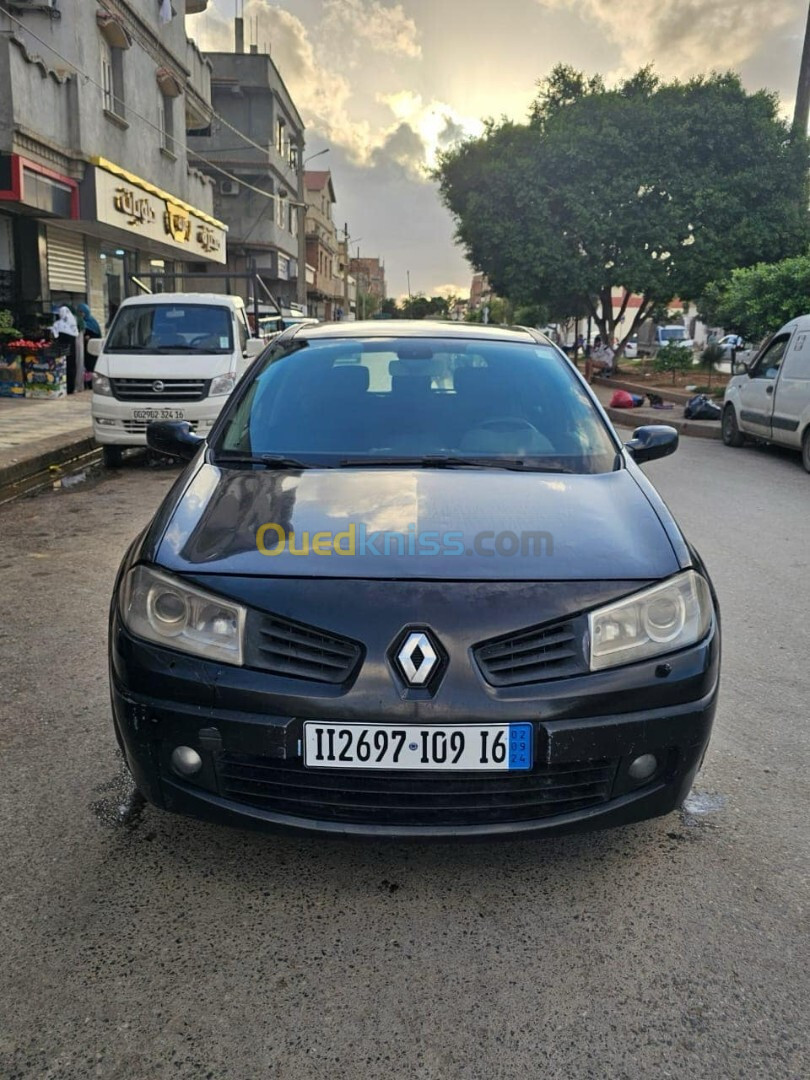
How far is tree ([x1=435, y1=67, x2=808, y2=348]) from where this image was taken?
82.5ft

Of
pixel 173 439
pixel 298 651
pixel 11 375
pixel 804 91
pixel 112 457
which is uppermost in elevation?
pixel 804 91

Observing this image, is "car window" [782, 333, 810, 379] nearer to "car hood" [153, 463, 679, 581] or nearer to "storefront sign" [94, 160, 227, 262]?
"car hood" [153, 463, 679, 581]

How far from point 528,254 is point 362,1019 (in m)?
26.9

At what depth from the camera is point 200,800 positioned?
96.5 inches

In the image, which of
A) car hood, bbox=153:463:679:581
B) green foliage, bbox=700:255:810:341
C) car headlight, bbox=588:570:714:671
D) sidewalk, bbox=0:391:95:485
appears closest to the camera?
car headlight, bbox=588:570:714:671

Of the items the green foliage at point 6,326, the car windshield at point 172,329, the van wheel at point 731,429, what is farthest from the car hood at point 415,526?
the green foliage at point 6,326

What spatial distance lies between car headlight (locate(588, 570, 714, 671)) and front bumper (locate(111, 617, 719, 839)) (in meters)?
0.05

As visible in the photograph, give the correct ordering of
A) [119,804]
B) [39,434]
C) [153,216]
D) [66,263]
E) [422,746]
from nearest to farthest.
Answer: [422,746], [119,804], [39,434], [66,263], [153,216]

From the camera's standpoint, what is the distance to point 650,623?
2.47m

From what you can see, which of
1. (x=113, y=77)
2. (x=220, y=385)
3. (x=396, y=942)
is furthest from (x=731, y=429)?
(x=113, y=77)

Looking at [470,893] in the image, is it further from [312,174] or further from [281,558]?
[312,174]

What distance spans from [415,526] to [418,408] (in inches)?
41.4

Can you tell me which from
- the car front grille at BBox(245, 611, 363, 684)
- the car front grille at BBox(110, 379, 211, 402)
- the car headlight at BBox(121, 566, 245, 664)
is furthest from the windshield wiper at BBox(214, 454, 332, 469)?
the car front grille at BBox(110, 379, 211, 402)

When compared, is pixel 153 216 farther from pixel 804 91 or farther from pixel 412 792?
pixel 412 792
